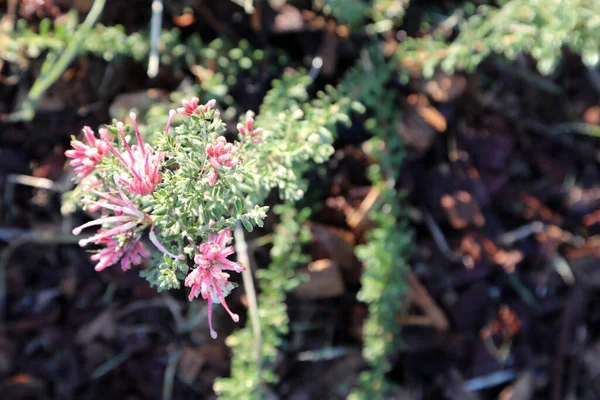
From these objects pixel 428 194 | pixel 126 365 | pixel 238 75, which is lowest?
pixel 126 365

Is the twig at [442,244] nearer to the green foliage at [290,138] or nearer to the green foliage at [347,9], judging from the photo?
the green foliage at [290,138]

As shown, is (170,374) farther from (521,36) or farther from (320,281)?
(521,36)

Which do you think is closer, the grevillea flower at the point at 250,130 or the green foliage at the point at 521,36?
the grevillea flower at the point at 250,130

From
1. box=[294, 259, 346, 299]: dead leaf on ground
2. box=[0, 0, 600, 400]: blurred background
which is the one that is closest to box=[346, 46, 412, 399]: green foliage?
box=[0, 0, 600, 400]: blurred background

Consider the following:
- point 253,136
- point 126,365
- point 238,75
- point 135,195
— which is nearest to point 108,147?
point 135,195

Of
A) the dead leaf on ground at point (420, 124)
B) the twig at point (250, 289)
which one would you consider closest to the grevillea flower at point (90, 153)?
the twig at point (250, 289)

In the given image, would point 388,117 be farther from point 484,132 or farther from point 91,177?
point 91,177
